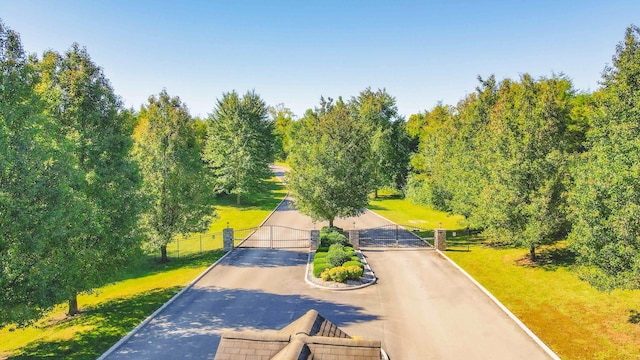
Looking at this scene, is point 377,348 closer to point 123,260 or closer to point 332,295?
point 332,295

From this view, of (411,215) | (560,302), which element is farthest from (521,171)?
(411,215)

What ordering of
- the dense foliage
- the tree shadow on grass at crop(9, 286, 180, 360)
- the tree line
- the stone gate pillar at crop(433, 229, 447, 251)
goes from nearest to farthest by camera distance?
the tree line → the tree shadow on grass at crop(9, 286, 180, 360) → the dense foliage → the stone gate pillar at crop(433, 229, 447, 251)

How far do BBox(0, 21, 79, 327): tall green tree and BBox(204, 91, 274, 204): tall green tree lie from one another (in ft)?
112

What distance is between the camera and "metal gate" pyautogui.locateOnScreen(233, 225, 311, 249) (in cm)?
3331

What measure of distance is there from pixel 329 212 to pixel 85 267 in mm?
17636

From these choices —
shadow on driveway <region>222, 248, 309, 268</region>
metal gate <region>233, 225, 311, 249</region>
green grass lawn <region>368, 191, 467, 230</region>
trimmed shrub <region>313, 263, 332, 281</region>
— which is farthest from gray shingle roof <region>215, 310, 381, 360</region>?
green grass lawn <region>368, 191, 467, 230</region>

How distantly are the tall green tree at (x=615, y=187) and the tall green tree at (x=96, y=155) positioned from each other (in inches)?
843

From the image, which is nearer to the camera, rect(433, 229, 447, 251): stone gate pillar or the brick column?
rect(433, 229, 447, 251): stone gate pillar

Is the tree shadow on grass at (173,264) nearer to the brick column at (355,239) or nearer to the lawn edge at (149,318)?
the lawn edge at (149,318)

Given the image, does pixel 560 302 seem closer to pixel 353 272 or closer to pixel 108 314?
pixel 353 272

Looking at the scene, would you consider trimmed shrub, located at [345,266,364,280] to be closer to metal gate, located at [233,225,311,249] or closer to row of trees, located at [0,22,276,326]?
metal gate, located at [233,225,311,249]

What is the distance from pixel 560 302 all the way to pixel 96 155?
2451 centimetres

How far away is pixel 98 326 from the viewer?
58.7 ft

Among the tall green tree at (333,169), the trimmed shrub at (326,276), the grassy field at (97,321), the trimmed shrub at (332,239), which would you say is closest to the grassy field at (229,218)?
the grassy field at (97,321)
